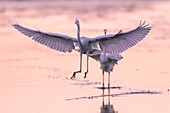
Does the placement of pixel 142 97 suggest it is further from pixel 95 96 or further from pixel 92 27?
pixel 92 27

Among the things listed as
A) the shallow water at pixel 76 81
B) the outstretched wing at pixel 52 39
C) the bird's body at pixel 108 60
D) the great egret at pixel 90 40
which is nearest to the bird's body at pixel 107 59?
the bird's body at pixel 108 60

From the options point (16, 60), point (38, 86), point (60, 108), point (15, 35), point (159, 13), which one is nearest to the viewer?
point (60, 108)

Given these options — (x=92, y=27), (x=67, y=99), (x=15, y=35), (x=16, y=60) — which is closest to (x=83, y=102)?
(x=67, y=99)

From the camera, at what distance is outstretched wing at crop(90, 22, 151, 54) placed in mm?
17297

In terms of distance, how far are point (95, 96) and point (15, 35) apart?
725 inches

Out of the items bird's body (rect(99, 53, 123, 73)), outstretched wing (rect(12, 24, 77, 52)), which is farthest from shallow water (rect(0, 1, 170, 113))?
outstretched wing (rect(12, 24, 77, 52))

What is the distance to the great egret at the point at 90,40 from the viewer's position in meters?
17.5

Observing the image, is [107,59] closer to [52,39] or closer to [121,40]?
[121,40]

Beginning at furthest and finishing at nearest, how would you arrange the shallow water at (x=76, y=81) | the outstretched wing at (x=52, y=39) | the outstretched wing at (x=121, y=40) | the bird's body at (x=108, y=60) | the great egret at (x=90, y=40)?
the outstretched wing at (x=52, y=39), the bird's body at (x=108, y=60), the great egret at (x=90, y=40), the outstretched wing at (x=121, y=40), the shallow water at (x=76, y=81)

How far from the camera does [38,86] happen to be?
59.2 feet

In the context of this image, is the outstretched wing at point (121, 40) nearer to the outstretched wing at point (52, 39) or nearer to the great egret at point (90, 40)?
the great egret at point (90, 40)

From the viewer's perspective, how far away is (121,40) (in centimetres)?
1770

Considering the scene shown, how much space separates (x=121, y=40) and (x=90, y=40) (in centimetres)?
86

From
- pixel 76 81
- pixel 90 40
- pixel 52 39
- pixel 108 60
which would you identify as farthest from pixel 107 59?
pixel 52 39
